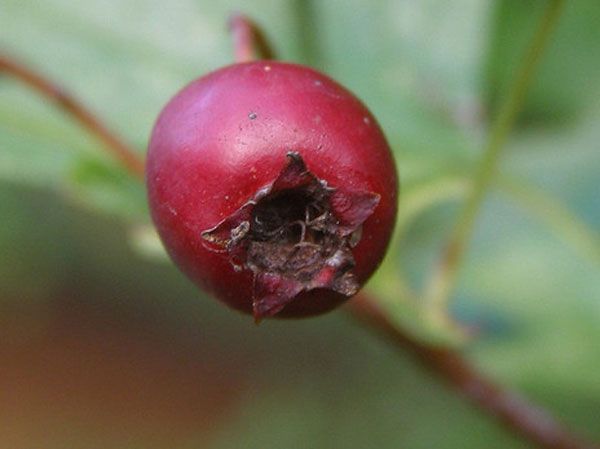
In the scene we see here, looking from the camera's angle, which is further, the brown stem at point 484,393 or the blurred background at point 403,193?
the blurred background at point 403,193

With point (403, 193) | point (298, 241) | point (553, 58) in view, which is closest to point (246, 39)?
point (298, 241)

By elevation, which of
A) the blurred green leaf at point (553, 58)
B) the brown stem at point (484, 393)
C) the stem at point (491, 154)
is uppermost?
the blurred green leaf at point (553, 58)

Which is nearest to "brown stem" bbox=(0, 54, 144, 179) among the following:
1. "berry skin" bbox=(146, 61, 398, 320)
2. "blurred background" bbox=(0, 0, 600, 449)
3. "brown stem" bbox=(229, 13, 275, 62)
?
"blurred background" bbox=(0, 0, 600, 449)

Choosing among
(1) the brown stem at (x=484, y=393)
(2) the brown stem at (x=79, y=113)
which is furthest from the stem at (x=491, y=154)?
(2) the brown stem at (x=79, y=113)

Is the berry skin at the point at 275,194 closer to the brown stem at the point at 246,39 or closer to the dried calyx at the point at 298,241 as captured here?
the dried calyx at the point at 298,241

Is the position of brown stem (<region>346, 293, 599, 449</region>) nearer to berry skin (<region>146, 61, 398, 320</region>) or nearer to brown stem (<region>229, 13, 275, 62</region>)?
brown stem (<region>229, 13, 275, 62</region>)

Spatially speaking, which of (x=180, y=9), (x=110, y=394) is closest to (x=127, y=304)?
(x=110, y=394)

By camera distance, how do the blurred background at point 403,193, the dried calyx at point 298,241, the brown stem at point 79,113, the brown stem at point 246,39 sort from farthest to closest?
1. the blurred background at point 403,193
2. the brown stem at point 79,113
3. the brown stem at point 246,39
4. the dried calyx at point 298,241
